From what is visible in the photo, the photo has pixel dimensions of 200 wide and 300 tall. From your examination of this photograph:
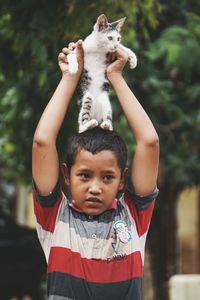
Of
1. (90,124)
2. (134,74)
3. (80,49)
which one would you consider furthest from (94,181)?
(134,74)

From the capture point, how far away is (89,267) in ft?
9.72

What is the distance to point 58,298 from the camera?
2.96 m

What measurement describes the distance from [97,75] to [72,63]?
118 mm

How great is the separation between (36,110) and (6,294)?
21.2 feet

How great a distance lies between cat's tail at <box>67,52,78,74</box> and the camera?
3.16 meters

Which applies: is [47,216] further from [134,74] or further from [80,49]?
[134,74]

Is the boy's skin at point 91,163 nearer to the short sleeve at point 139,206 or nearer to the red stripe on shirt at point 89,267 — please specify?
the short sleeve at point 139,206

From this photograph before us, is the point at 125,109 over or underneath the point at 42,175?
over

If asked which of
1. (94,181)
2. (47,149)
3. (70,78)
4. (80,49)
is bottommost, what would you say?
(94,181)

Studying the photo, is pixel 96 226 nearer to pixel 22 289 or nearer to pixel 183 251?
pixel 22 289

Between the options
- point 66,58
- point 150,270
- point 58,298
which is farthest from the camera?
point 150,270

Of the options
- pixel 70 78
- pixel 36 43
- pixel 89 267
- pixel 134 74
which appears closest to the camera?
pixel 89 267

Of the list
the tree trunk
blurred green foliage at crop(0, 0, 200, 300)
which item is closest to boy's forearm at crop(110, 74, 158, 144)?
blurred green foliage at crop(0, 0, 200, 300)

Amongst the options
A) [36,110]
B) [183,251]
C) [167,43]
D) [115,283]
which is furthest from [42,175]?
[183,251]
